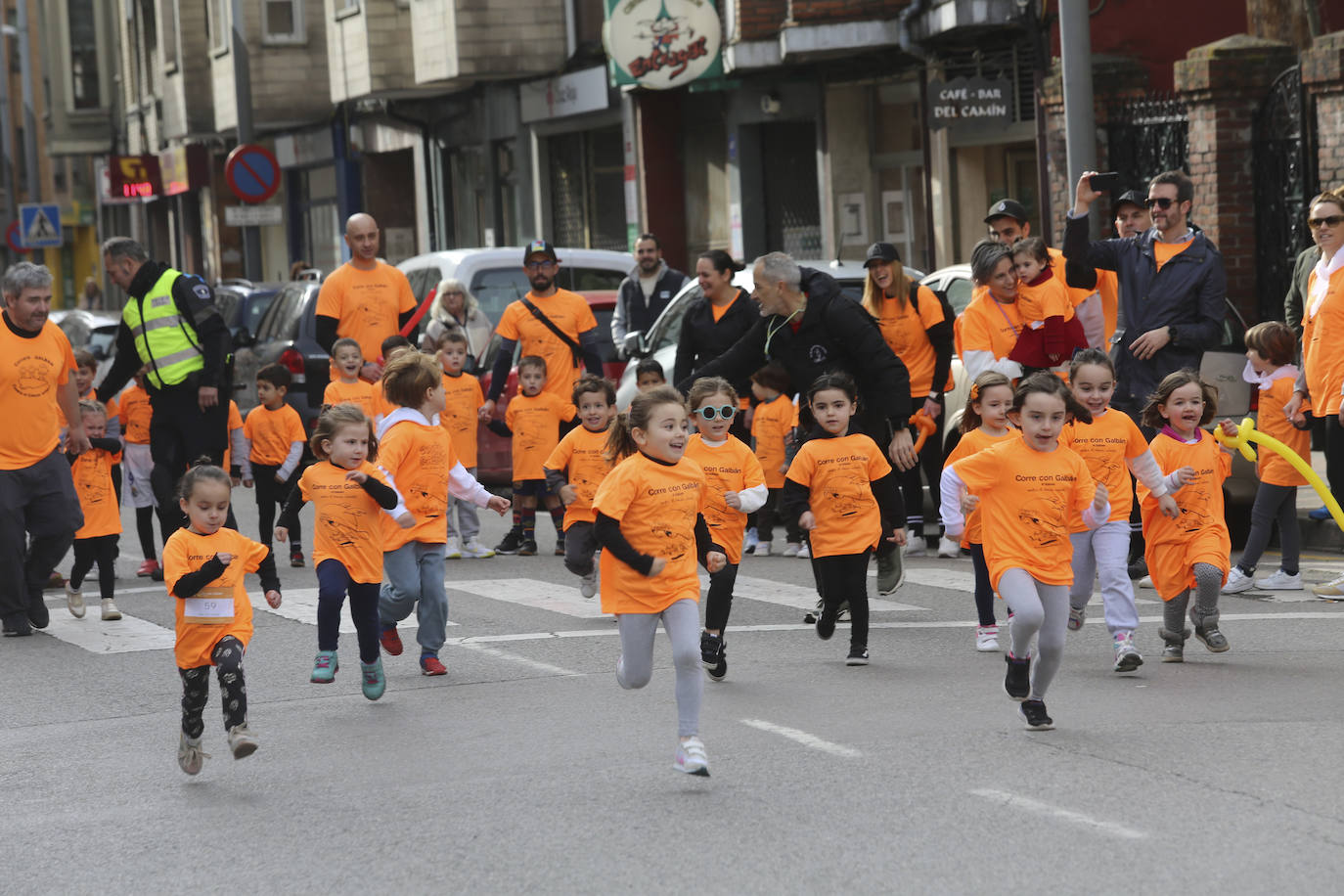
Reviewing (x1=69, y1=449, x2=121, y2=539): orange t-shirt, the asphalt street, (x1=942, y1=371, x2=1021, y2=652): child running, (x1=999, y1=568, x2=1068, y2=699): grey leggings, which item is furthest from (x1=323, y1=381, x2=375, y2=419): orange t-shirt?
(x1=999, y1=568, x2=1068, y2=699): grey leggings

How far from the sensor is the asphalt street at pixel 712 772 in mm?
5871

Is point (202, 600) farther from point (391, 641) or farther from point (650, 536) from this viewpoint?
point (391, 641)

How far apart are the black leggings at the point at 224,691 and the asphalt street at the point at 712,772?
0.68ft

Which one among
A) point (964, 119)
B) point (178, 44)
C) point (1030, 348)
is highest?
point (178, 44)

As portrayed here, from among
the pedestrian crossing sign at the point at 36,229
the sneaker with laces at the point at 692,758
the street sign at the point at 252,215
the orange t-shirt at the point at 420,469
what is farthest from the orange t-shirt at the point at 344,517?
the pedestrian crossing sign at the point at 36,229

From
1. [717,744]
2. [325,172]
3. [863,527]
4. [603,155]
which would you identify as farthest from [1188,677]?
[325,172]

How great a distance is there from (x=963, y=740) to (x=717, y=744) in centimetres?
86

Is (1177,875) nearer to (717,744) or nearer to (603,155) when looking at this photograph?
(717,744)

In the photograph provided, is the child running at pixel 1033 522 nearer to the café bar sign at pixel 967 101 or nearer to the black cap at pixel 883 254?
the black cap at pixel 883 254

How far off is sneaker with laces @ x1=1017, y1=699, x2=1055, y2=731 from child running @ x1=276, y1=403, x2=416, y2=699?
105 inches

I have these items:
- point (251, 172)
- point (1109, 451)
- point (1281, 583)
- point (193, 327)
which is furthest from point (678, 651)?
point (251, 172)

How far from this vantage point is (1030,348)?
36.2ft

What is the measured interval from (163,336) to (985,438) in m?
5.28

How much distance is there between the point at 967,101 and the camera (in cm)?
1903
